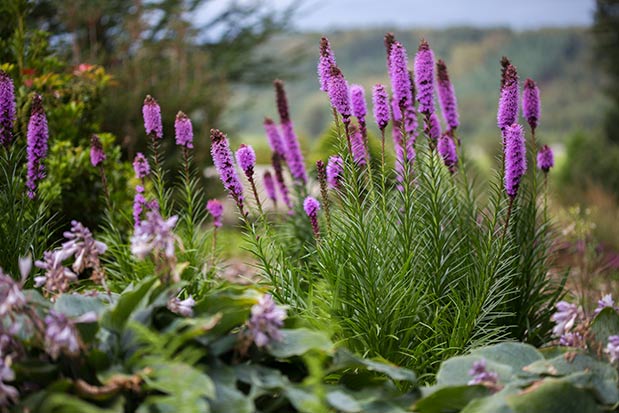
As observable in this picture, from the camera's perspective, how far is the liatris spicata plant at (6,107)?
108 inches

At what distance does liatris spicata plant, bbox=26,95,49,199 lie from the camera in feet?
9.61

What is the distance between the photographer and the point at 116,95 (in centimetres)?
806

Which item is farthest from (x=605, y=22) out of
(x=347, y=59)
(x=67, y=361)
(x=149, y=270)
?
(x=347, y=59)

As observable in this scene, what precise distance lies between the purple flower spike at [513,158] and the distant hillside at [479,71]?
43824mm

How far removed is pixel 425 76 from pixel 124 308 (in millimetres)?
1652

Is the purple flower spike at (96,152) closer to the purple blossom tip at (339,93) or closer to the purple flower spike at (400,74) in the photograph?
the purple blossom tip at (339,93)

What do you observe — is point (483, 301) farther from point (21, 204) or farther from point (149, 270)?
point (21, 204)

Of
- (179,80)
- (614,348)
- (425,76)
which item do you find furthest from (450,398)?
(179,80)

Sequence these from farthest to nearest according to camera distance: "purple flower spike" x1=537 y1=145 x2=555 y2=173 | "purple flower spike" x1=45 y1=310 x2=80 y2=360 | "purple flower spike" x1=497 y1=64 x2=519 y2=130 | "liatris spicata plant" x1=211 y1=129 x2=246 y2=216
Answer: "purple flower spike" x1=537 y1=145 x2=555 y2=173 < "purple flower spike" x1=497 y1=64 x2=519 y2=130 < "liatris spicata plant" x1=211 y1=129 x2=246 y2=216 < "purple flower spike" x1=45 y1=310 x2=80 y2=360

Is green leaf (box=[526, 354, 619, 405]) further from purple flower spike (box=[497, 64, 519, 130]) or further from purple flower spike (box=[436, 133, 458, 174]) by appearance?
purple flower spike (box=[436, 133, 458, 174])

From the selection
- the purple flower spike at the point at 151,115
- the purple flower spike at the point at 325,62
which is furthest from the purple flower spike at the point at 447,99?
the purple flower spike at the point at 151,115

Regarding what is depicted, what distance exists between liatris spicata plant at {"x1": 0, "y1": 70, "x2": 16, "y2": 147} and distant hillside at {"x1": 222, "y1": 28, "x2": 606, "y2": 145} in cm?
4356

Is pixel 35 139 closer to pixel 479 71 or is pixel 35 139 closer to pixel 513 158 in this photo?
pixel 513 158

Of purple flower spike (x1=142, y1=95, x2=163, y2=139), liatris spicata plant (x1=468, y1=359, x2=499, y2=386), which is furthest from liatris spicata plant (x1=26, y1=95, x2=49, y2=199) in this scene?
liatris spicata plant (x1=468, y1=359, x2=499, y2=386)
